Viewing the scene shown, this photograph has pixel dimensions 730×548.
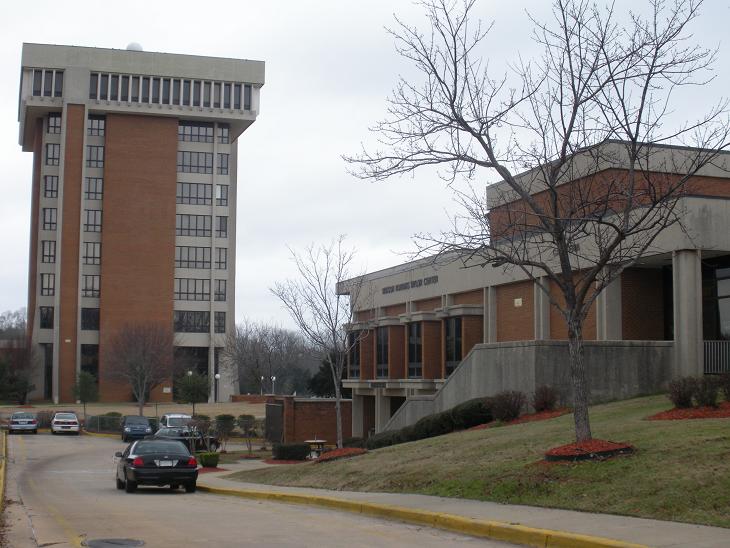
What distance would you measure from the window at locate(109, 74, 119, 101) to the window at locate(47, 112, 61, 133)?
6048 mm

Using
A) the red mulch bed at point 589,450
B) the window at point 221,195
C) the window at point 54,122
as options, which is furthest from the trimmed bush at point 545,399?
the window at point 54,122

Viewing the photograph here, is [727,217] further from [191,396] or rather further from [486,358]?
[191,396]

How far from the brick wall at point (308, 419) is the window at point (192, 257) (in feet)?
167

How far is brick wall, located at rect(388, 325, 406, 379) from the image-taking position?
46.2m

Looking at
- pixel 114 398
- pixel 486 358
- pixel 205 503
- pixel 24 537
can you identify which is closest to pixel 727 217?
pixel 486 358

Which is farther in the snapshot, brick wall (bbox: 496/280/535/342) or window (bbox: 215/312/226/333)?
window (bbox: 215/312/226/333)

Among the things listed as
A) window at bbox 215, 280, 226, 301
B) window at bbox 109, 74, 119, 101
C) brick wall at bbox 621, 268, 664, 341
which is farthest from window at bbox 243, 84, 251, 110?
brick wall at bbox 621, 268, 664, 341

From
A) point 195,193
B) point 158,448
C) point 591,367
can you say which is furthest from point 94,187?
point 158,448

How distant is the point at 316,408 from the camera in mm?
46906

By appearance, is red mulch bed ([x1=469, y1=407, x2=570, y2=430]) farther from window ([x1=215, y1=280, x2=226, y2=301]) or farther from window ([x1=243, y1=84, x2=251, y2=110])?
window ([x1=243, y1=84, x2=251, y2=110])

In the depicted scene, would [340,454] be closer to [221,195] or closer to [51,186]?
[221,195]

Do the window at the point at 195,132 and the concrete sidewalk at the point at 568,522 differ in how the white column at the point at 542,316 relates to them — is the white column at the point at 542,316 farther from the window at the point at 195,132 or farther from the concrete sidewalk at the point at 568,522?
the window at the point at 195,132

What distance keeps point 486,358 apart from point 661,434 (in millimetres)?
13656

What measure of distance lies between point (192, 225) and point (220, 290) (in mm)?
7467
